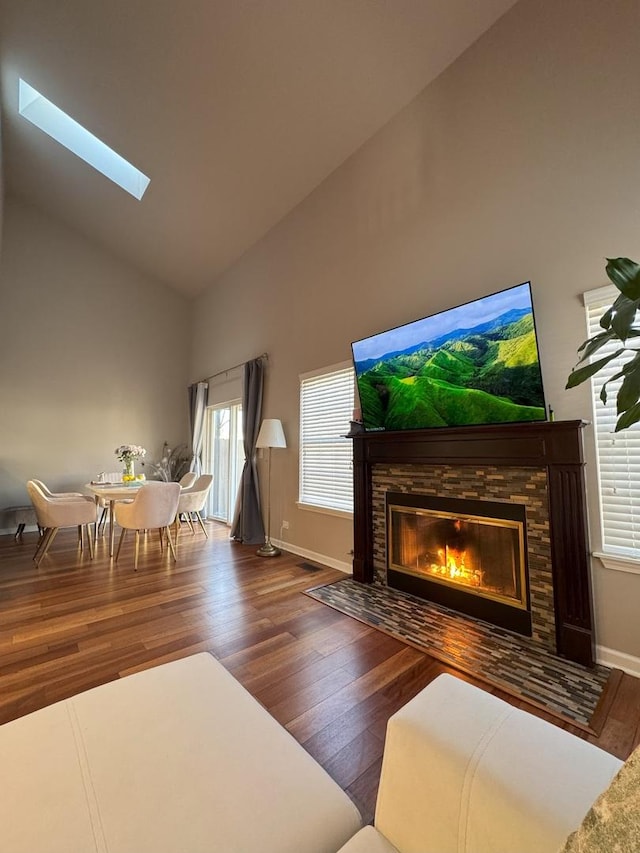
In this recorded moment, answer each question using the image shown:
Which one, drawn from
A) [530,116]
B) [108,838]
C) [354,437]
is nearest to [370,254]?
[530,116]

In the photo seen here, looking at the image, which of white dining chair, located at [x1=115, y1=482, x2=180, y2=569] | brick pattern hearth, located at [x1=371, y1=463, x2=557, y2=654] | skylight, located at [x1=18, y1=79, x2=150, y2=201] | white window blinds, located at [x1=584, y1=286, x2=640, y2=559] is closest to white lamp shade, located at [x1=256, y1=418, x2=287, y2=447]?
white dining chair, located at [x1=115, y1=482, x2=180, y2=569]

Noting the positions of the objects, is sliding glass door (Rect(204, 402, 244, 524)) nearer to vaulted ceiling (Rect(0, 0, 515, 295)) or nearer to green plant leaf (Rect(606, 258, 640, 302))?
vaulted ceiling (Rect(0, 0, 515, 295))

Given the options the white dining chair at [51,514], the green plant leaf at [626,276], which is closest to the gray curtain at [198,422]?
the white dining chair at [51,514]

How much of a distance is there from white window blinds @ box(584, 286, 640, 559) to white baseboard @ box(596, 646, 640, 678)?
1.81 ft

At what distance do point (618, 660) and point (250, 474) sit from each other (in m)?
3.86

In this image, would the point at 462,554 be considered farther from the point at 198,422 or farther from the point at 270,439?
the point at 198,422

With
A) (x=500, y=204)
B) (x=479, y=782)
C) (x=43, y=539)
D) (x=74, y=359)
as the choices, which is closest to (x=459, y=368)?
(x=500, y=204)

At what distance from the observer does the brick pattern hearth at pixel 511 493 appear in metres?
2.19

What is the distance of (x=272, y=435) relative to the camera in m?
4.11

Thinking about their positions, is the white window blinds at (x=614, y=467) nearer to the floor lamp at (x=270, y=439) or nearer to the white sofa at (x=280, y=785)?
the white sofa at (x=280, y=785)

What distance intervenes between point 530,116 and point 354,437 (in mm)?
2683

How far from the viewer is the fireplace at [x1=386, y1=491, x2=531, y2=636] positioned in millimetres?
2336

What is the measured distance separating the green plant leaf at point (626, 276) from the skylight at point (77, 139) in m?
5.53

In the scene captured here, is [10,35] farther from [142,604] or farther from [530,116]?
[142,604]
